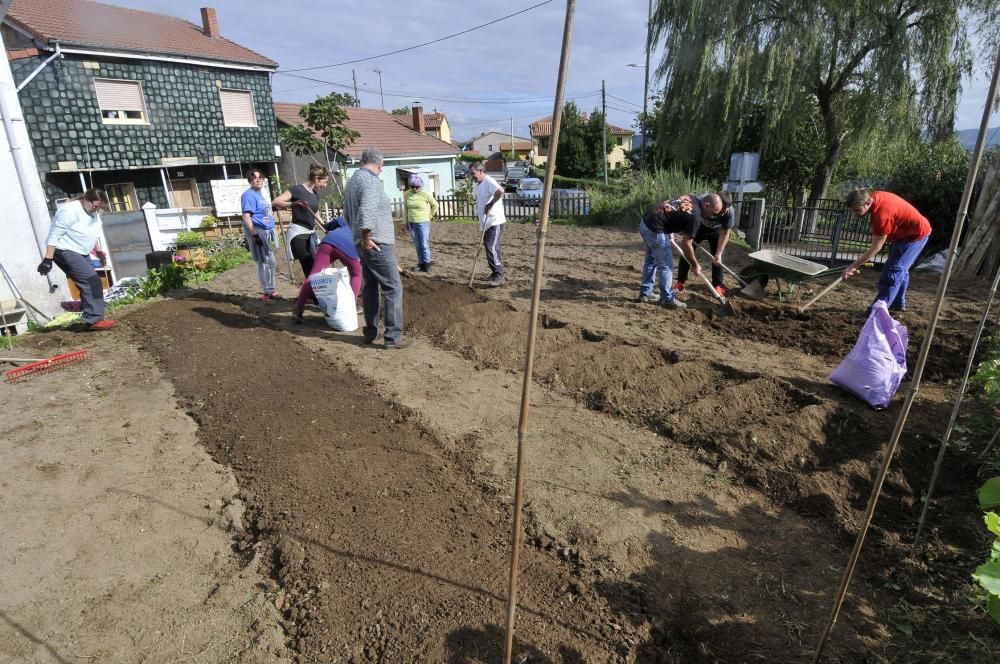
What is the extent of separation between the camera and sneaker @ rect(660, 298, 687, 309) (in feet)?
22.2

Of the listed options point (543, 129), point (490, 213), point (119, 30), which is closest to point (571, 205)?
point (490, 213)

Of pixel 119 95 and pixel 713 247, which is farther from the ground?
pixel 119 95

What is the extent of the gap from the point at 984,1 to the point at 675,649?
16723mm

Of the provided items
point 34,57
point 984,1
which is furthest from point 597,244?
point 34,57

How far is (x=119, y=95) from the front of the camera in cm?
1723

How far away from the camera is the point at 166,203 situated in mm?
19359

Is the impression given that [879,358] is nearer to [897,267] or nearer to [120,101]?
[897,267]

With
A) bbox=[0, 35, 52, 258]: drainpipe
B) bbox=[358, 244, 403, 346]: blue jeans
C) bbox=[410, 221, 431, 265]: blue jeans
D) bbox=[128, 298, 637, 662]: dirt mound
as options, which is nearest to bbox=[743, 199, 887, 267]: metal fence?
bbox=[410, 221, 431, 265]: blue jeans

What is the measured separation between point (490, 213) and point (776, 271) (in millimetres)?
3734

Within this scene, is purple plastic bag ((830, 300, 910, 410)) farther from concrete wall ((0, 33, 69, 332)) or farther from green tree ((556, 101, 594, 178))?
green tree ((556, 101, 594, 178))

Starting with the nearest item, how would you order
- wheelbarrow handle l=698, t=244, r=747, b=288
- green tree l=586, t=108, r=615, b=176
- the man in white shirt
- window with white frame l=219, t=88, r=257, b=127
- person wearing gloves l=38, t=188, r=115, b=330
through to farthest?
person wearing gloves l=38, t=188, r=115, b=330, wheelbarrow handle l=698, t=244, r=747, b=288, the man in white shirt, window with white frame l=219, t=88, r=257, b=127, green tree l=586, t=108, r=615, b=176

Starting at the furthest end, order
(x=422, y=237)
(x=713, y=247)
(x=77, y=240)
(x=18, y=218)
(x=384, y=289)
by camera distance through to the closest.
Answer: (x=422, y=237) < (x=713, y=247) < (x=18, y=218) < (x=77, y=240) < (x=384, y=289)

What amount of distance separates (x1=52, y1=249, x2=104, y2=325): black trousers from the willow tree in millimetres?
14615

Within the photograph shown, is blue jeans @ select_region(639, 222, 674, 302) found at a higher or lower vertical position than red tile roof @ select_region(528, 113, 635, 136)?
lower
